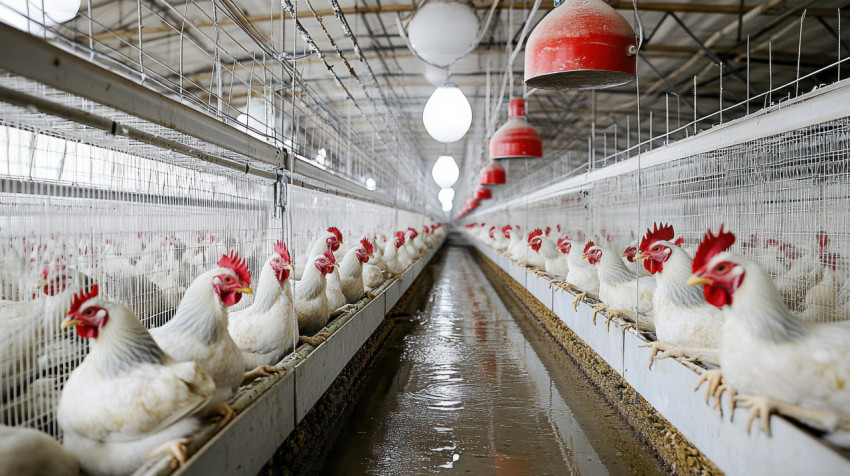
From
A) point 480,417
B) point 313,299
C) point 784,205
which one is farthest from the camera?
point 313,299

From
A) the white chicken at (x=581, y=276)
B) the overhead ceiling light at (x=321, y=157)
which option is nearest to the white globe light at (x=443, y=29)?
the white chicken at (x=581, y=276)

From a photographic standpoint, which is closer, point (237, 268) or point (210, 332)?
point (210, 332)

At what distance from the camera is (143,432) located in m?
1.40

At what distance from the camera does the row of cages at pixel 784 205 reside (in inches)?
97.6

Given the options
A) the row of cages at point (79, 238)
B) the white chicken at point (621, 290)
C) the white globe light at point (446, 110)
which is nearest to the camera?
the row of cages at point (79, 238)

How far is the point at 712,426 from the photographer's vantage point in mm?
1720

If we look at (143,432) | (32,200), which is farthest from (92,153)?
(143,432)

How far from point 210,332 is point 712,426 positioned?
1.98 metres

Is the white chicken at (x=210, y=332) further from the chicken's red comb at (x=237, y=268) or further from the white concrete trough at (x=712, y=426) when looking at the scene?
the white concrete trough at (x=712, y=426)

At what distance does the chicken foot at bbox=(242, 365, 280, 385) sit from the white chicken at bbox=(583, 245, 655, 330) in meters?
2.13

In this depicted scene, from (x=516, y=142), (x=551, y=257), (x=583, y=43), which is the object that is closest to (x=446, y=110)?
(x=516, y=142)

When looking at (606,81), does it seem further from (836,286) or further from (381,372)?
(381,372)

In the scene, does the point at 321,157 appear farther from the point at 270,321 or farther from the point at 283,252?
the point at 270,321

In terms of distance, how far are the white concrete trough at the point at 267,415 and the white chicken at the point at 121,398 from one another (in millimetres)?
81
